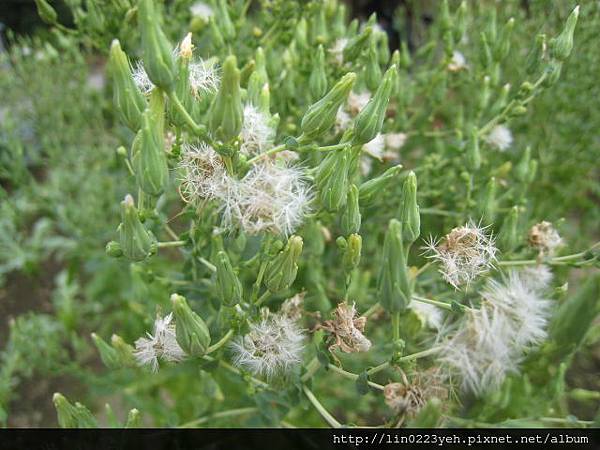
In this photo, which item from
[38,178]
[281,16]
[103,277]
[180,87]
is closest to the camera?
[180,87]

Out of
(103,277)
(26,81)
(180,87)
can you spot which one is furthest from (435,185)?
(26,81)

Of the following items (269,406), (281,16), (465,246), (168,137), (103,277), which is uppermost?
(281,16)

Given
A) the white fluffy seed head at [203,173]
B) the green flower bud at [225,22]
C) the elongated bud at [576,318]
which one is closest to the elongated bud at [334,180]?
the white fluffy seed head at [203,173]

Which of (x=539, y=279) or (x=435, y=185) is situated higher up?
(x=435, y=185)

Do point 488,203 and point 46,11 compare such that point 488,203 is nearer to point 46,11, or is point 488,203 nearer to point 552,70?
point 552,70

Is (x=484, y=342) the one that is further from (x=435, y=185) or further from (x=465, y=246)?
(x=435, y=185)

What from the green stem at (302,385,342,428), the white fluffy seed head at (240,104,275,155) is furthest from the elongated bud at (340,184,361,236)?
the green stem at (302,385,342,428)

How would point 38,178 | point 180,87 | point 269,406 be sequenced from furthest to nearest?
point 38,178
point 269,406
point 180,87
